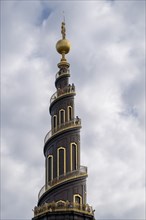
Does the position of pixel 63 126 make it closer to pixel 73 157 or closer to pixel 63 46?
pixel 73 157

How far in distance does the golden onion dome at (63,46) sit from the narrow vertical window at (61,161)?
12073 millimetres

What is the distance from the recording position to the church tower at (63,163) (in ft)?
188

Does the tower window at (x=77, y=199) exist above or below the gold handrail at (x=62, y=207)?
above

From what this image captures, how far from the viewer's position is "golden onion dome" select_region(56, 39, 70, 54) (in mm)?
67000

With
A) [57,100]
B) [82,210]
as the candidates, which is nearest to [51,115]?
[57,100]

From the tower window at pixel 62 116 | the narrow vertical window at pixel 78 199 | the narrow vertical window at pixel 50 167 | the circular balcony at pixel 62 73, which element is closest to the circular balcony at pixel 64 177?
the narrow vertical window at pixel 50 167

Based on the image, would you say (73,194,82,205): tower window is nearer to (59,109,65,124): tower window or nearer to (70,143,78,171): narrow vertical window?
(70,143,78,171): narrow vertical window

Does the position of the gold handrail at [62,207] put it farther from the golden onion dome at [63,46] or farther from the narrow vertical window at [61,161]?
the golden onion dome at [63,46]

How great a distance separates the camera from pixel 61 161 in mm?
60312

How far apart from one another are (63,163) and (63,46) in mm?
13804

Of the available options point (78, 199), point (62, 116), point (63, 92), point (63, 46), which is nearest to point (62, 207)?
point (78, 199)

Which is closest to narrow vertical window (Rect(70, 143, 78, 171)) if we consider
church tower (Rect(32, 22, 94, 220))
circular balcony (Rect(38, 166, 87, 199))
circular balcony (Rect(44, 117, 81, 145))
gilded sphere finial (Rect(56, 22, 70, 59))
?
church tower (Rect(32, 22, 94, 220))

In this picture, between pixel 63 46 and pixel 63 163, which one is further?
pixel 63 46

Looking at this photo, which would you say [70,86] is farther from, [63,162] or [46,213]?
[46,213]
